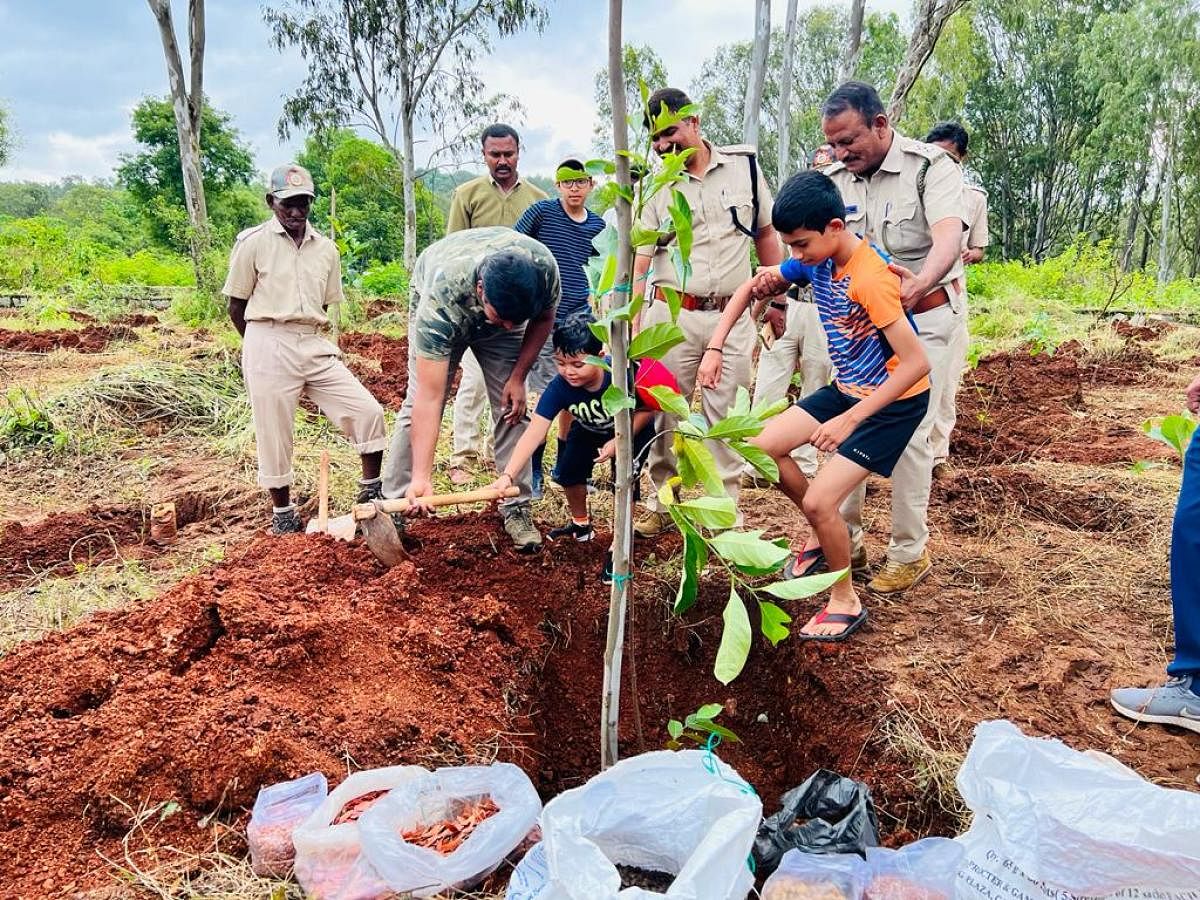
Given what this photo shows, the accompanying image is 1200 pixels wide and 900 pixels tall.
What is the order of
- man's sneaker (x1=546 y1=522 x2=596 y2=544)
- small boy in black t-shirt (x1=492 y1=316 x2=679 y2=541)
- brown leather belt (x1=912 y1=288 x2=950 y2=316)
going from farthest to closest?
man's sneaker (x1=546 y1=522 x2=596 y2=544), brown leather belt (x1=912 y1=288 x2=950 y2=316), small boy in black t-shirt (x1=492 y1=316 x2=679 y2=541)

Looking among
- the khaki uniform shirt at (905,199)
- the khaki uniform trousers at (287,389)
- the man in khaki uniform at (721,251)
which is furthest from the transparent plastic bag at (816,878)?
the khaki uniform trousers at (287,389)

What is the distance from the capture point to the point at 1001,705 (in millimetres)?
2104

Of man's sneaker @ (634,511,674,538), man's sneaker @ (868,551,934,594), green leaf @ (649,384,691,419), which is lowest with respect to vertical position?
man's sneaker @ (868,551,934,594)

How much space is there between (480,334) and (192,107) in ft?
35.0

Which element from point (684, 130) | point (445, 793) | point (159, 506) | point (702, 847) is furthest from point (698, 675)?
point (159, 506)

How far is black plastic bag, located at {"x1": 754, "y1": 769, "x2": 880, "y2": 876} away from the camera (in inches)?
59.2

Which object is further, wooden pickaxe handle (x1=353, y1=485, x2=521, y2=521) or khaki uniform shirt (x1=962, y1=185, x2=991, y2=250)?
khaki uniform shirt (x1=962, y1=185, x2=991, y2=250)

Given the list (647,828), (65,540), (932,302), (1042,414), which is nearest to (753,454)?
(647,828)

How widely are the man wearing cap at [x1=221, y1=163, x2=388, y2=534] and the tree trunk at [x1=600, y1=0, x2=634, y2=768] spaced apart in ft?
7.68

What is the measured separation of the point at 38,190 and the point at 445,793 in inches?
2881

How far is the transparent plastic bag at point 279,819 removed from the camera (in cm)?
157

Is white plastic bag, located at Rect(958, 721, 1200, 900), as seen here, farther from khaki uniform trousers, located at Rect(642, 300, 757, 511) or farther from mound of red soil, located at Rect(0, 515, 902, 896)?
khaki uniform trousers, located at Rect(642, 300, 757, 511)

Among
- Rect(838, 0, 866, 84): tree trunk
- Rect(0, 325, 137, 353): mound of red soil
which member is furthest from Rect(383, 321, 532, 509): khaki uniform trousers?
Rect(838, 0, 866, 84): tree trunk

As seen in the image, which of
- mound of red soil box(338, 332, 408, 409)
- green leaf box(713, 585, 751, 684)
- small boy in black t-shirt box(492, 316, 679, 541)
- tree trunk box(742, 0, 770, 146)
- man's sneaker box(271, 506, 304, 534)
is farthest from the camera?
tree trunk box(742, 0, 770, 146)
